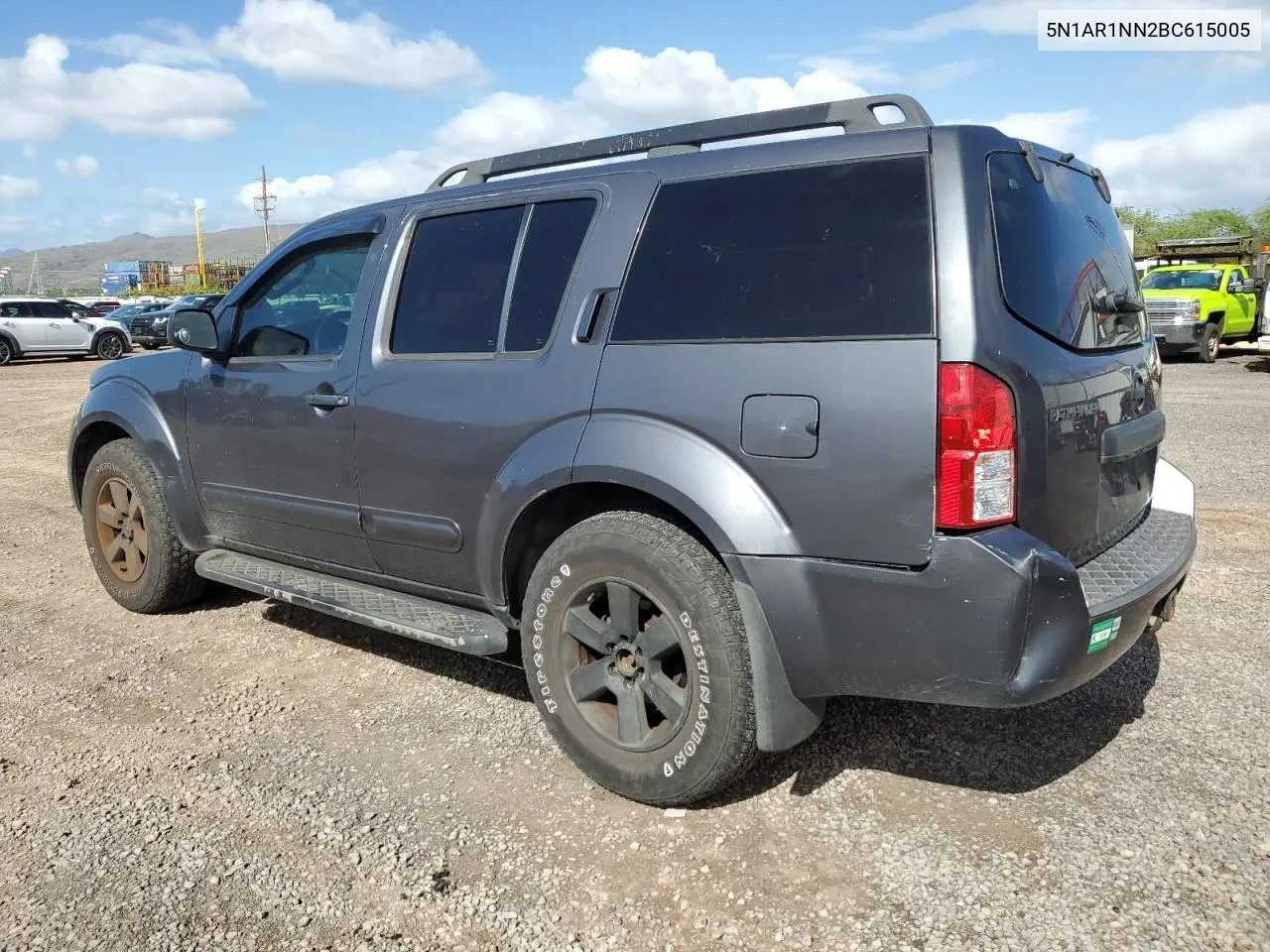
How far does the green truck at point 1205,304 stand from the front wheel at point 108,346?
2461 cm

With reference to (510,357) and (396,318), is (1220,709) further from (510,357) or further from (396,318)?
(396,318)

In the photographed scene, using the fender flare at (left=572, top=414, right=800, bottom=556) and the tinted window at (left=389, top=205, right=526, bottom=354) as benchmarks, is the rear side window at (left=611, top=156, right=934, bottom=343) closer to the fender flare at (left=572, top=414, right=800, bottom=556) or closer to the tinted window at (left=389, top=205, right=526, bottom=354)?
the fender flare at (left=572, top=414, right=800, bottom=556)

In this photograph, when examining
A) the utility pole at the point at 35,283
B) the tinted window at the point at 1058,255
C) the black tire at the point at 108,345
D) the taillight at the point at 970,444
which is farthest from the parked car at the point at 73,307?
the utility pole at the point at 35,283

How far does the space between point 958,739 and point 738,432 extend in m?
1.49

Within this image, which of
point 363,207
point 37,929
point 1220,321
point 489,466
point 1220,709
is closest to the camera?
point 37,929

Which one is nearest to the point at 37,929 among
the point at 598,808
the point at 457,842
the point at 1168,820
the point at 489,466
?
the point at 457,842

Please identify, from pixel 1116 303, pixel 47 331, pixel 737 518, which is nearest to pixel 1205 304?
pixel 1116 303

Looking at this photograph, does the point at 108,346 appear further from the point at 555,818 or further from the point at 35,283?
the point at 35,283

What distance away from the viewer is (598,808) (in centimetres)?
300

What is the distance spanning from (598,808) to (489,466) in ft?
3.69

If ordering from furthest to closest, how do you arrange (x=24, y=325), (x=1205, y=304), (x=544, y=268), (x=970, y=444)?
(x=24, y=325) < (x=1205, y=304) < (x=544, y=268) < (x=970, y=444)

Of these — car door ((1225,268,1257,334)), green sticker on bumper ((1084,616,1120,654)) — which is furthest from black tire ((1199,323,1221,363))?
green sticker on bumper ((1084,616,1120,654))

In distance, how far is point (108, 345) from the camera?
2644 centimetres

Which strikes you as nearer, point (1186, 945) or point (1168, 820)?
point (1186, 945)
